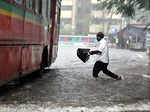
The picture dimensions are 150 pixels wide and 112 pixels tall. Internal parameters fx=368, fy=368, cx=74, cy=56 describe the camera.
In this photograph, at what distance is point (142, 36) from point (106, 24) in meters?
28.4

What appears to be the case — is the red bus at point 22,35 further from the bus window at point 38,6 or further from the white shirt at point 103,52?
the white shirt at point 103,52

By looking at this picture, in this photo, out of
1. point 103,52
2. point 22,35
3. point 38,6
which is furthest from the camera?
point 103,52

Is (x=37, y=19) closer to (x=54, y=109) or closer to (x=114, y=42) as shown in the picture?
(x=54, y=109)

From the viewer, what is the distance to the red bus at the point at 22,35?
7098mm

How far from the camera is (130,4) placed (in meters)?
22.1

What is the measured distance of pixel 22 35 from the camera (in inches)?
328

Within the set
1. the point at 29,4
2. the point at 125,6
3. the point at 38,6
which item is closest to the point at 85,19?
the point at 125,6

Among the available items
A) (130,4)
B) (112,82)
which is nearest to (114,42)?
(130,4)

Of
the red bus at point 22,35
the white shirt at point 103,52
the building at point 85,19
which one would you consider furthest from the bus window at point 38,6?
the building at point 85,19

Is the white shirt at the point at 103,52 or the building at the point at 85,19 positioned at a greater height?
the building at the point at 85,19

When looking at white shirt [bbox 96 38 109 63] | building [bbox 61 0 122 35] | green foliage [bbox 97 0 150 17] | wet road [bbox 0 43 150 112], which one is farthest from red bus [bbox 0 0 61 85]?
building [bbox 61 0 122 35]

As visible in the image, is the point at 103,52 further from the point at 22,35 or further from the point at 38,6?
the point at 22,35

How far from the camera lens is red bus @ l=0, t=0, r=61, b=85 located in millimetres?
7098

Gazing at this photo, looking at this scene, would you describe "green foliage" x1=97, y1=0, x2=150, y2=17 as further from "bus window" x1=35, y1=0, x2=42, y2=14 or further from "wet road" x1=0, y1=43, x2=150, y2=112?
"bus window" x1=35, y1=0, x2=42, y2=14
